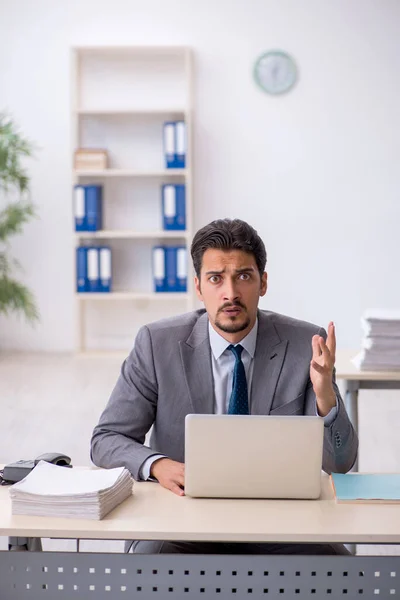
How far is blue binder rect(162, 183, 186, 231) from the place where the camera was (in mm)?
6719

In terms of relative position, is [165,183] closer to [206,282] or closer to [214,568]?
[206,282]

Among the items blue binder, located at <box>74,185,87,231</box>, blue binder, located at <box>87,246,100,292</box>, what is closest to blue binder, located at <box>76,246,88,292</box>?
blue binder, located at <box>87,246,100,292</box>

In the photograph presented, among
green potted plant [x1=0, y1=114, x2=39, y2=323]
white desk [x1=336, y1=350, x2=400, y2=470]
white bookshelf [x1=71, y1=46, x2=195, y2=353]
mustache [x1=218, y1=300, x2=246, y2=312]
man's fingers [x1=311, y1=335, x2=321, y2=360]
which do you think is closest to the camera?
man's fingers [x1=311, y1=335, x2=321, y2=360]

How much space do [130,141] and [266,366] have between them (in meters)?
5.11

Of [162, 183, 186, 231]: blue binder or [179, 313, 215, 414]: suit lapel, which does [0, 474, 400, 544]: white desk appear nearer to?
[179, 313, 215, 414]: suit lapel

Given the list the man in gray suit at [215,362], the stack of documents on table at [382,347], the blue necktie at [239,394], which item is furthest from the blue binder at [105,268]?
the blue necktie at [239,394]

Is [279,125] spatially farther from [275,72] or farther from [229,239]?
[229,239]

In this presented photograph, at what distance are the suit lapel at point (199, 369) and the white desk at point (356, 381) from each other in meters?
1.02

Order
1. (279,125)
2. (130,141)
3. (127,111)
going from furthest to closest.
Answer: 1. (130,141)
2. (279,125)
3. (127,111)

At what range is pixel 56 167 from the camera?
7.08 m

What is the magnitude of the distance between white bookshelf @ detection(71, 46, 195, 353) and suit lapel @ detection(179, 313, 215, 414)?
4.53m

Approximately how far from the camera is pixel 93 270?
6824 mm

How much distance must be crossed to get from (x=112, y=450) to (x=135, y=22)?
18.1 feet

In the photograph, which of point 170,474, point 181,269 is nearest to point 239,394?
point 170,474
